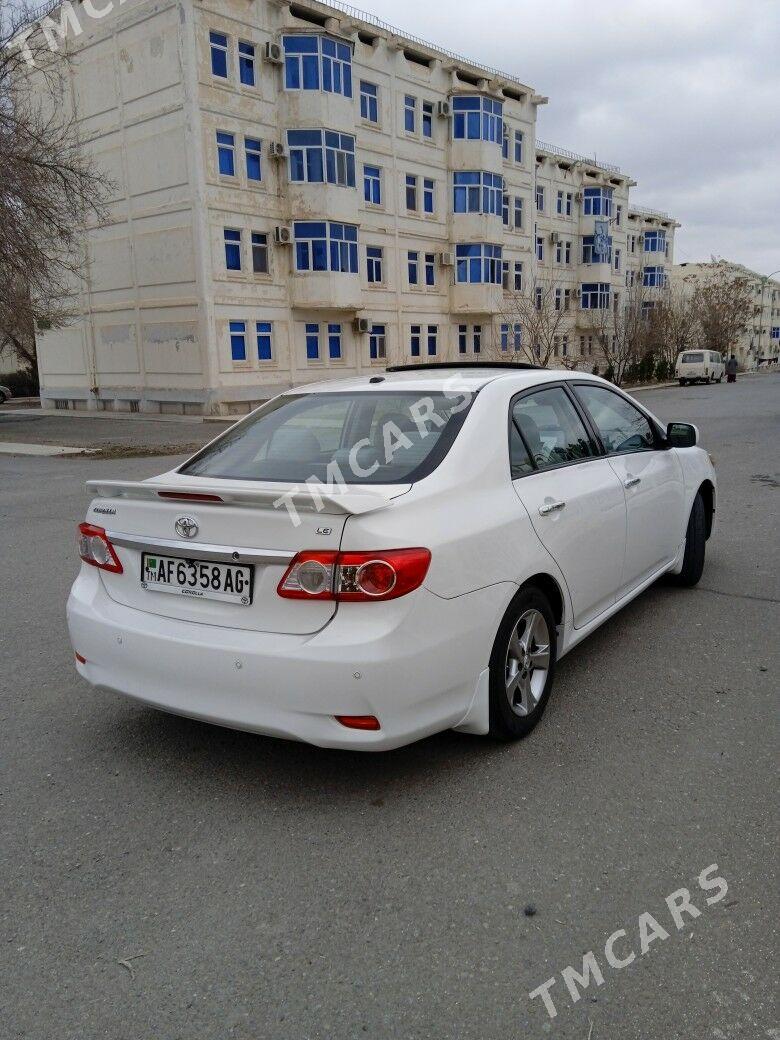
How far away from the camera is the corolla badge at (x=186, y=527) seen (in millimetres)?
3135

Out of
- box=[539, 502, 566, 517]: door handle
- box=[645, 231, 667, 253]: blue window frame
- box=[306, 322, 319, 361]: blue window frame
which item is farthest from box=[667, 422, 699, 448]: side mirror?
box=[645, 231, 667, 253]: blue window frame

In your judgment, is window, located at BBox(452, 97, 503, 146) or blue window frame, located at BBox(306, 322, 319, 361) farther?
window, located at BBox(452, 97, 503, 146)

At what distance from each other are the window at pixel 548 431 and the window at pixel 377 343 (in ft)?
102

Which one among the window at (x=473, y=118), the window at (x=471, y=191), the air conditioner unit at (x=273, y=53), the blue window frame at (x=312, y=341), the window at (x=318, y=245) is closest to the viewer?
the air conditioner unit at (x=273, y=53)

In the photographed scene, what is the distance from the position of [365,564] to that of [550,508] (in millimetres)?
1184

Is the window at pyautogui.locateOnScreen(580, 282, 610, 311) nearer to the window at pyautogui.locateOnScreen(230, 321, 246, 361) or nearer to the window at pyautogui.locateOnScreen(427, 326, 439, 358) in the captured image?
the window at pyautogui.locateOnScreen(427, 326, 439, 358)

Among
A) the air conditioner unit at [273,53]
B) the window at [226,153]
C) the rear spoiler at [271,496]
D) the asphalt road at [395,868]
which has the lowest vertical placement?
the asphalt road at [395,868]

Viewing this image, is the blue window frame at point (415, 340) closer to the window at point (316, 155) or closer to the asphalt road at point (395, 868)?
the window at point (316, 155)

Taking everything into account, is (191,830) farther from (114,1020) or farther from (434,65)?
(434,65)

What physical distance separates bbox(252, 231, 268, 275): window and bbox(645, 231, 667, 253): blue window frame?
49.4m

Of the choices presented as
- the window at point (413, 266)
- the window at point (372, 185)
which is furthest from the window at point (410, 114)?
the window at point (413, 266)

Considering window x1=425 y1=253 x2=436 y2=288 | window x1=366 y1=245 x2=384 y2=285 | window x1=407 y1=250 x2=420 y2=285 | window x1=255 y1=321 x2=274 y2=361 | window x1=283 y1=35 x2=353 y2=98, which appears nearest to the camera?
window x1=283 y1=35 x2=353 y2=98

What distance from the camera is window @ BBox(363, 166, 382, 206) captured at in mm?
34250

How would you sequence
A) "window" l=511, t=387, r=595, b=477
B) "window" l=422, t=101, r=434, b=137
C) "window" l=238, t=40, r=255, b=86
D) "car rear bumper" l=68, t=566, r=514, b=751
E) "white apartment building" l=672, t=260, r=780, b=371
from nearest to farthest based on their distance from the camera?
"car rear bumper" l=68, t=566, r=514, b=751, "window" l=511, t=387, r=595, b=477, "window" l=238, t=40, r=255, b=86, "window" l=422, t=101, r=434, b=137, "white apartment building" l=672, t=260, r=780, b=371
